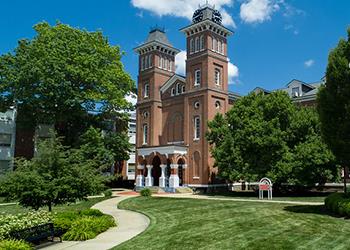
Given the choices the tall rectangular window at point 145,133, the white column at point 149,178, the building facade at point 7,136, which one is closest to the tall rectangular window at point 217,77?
the tall rectangular window at point 145,133

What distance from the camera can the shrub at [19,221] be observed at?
37.7 ft

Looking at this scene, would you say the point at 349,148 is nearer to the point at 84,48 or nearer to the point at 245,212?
the point at 245,212

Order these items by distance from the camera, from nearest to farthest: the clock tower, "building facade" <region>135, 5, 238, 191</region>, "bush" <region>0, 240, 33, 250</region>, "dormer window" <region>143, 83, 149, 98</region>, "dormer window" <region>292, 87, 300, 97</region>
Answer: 1. "bush" <region>0, 240, 33, 250</region>
2. the clock tower
3. "building facade" <region>135, 5, 238, 191</region>
4. "dormer window" <region>292, 87, 300, 97</region>
5. "dormer window" <region>143, 83, 149, 98</region>

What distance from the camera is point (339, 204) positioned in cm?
1606

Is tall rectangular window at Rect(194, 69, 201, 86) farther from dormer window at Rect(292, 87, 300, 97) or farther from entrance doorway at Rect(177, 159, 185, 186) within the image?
dormer window at Rect(292, 87, 300, 97)

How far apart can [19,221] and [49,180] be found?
2.87 metres

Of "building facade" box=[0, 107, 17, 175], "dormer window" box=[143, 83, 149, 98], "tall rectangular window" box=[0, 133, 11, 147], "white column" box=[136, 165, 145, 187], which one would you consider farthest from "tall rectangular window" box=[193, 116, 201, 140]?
"tall rectangular window" box=[0, 133, 11, 147]

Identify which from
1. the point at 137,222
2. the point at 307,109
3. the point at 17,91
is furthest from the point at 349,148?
the point at 17,91

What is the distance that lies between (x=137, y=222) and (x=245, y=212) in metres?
5.08

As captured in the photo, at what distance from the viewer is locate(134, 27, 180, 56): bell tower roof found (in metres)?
50.3

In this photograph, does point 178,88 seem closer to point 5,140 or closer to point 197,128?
point 197,128

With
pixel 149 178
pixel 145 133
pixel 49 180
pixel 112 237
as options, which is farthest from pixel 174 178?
pixel 112 237

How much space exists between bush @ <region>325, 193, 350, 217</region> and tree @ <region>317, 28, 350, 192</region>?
1.61 metres

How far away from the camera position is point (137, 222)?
16812 millimetres
